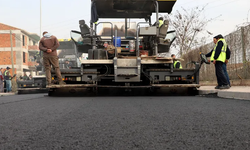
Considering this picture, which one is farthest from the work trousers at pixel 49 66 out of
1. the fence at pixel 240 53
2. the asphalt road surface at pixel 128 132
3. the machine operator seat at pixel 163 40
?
the fence at pixel 240 53

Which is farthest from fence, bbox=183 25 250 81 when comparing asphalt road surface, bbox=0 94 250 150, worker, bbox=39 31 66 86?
worker, bbox=39 31 66 86

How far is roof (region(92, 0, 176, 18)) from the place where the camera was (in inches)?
323

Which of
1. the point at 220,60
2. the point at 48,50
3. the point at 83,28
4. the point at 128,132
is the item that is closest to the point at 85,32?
the point at 83,28

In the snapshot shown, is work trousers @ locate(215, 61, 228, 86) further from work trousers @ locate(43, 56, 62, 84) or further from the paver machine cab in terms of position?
work trousers @ locate(43, 56, 62, 84)

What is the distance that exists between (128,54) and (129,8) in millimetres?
1603

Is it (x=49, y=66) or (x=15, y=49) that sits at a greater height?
(x=15, y=49)

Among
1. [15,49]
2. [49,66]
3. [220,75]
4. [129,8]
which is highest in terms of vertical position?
[15,49]

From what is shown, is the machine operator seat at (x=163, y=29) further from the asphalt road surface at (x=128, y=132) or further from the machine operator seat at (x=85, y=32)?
the asphalt road surface at (x=128, y=132)

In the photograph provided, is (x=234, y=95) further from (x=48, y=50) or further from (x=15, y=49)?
(x=15, y=49)

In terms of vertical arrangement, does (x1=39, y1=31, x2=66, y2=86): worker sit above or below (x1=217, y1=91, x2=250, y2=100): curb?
above

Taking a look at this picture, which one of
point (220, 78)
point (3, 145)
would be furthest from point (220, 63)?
point (3, 145)

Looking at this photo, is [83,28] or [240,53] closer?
[83,28]

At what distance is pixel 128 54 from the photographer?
7980 millimetres

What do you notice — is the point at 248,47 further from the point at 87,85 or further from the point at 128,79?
the point at 87,85
